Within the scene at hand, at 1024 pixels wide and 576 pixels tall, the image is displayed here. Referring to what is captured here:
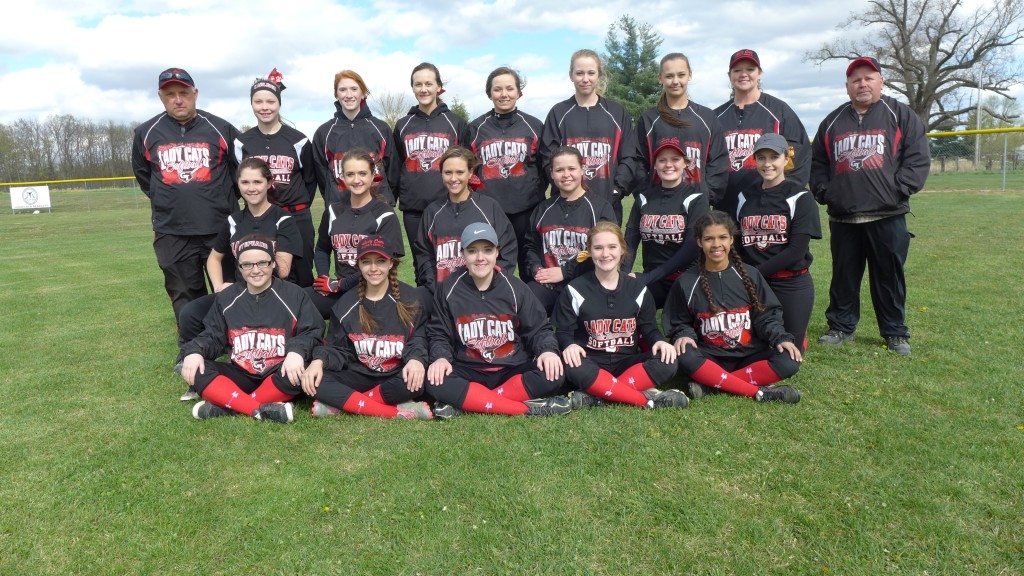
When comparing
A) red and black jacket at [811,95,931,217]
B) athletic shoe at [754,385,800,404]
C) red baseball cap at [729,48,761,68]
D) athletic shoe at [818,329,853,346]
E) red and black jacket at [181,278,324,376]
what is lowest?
athletic shoe at [754,385,800,404]

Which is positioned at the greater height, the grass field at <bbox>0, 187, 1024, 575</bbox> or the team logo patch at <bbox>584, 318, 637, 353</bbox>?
the team logo patch at <bbox>584, 318, 637, 353</bbox>

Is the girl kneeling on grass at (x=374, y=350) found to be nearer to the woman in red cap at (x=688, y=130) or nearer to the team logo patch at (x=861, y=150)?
the woman in red cap at (x=688, y=130)

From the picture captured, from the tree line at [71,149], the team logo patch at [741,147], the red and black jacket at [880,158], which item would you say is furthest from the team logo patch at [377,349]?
the tree line at [71,149]

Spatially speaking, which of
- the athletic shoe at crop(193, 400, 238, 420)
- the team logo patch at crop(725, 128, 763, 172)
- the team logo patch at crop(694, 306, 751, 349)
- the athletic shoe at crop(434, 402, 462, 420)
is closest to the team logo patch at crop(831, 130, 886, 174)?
the team logo patch at crop(725, 128, 763, 172)

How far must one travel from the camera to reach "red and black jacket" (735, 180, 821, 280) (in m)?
4.47

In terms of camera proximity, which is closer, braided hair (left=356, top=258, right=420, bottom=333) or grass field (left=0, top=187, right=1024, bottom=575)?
grass field (left=0, top=187, right=1024, bottom=575)

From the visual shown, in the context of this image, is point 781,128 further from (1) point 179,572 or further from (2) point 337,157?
(1) point 179,572

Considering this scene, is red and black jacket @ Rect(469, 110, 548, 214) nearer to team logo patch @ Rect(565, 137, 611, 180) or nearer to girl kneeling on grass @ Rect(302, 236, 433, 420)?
team logo patch @ Rect(565, 137, 611, 180)

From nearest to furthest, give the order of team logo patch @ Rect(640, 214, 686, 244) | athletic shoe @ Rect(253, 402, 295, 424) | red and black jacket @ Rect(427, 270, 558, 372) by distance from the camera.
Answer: athletic shoe @ Rect(253, 402, 295, 424)
red and black jacket @ Rect(427, 270, 558, 372)
team logo patch @ Rect(640, 214, 686, 244)

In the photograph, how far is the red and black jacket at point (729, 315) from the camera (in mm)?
4156

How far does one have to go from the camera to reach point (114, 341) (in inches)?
234

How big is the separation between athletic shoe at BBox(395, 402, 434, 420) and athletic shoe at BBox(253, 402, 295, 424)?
634mm

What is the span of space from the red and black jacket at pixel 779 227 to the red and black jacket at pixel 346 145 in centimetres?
267

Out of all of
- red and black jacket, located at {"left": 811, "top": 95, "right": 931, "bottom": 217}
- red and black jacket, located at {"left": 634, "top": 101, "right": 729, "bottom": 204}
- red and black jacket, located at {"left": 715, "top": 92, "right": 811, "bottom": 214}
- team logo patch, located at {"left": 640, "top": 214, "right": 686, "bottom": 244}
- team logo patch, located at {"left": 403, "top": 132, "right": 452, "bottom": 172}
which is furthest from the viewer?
team logo patch, located at {"left": 403, "top": 132, "right": 452, "bottom": 172}
